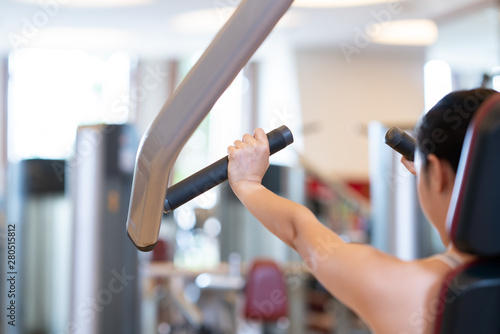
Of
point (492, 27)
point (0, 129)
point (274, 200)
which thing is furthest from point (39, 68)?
point (274, 200)

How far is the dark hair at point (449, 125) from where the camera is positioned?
87 centimetres

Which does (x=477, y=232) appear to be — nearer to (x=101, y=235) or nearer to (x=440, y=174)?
(x=440, y=174)

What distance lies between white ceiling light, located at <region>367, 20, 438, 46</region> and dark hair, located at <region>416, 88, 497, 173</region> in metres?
7.10

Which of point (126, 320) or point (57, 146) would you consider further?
point (57, 146)

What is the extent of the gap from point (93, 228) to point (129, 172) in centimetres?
32

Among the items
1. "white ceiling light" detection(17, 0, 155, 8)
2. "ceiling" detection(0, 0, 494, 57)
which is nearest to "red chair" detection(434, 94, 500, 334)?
"ceiling" detection(0, 0, 494, 57)

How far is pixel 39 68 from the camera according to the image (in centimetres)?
905

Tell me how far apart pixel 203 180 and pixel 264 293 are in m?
3.29

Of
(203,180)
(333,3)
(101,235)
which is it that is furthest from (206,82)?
(333,3)

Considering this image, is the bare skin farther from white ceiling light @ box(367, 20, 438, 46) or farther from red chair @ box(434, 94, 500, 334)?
white ceiling light @ box(367, 20, 438, 46)

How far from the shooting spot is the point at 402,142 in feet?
3.33

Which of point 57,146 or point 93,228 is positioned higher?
point 57,146

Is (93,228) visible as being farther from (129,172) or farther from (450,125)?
(450,125)

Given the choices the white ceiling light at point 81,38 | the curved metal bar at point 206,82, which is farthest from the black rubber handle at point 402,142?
the white ceiling light at point 81,38
